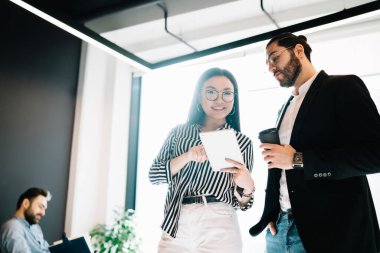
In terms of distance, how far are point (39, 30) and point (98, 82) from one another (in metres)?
1.05

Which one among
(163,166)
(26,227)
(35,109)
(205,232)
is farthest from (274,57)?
(35,109)

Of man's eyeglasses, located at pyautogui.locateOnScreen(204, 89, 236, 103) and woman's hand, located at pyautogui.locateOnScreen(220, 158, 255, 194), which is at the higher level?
man's eyeglasses, located at pyautogui.locateOnScreen(204, 89, 236, 103)

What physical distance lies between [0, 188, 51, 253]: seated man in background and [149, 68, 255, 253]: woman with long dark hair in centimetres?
196

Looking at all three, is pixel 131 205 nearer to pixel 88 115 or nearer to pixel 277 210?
pixel 88 115

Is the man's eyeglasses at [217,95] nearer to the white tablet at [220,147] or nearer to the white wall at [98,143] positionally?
the white tablet at [220,147]

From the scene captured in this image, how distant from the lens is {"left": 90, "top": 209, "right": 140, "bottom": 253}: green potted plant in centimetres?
417

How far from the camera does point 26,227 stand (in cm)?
326

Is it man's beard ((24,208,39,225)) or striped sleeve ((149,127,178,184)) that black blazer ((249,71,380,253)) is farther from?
man's beard ((24,208,39,225))

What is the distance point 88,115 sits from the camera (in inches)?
180

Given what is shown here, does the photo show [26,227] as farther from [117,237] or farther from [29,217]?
[117,237]

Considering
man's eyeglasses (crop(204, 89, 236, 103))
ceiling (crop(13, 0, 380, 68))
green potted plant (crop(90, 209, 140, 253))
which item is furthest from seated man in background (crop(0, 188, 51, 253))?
man's eyeglasses (crop(204, 89, 236, 103))

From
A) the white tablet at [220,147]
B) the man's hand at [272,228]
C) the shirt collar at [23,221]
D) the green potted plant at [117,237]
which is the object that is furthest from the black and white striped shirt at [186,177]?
the green potted plant at [117,237]

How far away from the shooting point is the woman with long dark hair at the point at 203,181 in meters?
1.64

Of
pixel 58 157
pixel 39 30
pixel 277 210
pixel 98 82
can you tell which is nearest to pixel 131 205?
pixel 58 157
